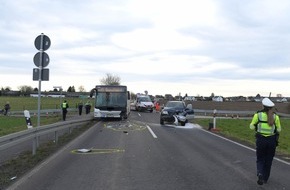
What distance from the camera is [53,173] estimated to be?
9141 mm

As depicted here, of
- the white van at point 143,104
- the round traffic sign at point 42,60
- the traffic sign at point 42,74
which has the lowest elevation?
the white van at point 143,104

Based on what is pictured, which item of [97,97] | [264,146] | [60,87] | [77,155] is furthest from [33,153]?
[60,87]

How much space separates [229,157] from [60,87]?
3048 centimetres

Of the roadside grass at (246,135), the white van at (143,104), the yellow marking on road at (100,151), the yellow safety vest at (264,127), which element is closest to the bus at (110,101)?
the roadside grass at (246,135)

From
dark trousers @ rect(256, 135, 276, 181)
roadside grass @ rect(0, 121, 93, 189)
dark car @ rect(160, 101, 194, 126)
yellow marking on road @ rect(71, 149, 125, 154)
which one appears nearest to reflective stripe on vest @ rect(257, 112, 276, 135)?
dark trousers @ rect(256, 135, 276, 181)

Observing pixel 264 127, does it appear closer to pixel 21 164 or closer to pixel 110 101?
pixel 21 164

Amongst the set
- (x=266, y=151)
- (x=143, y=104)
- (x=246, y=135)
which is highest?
(x=143, y=104)

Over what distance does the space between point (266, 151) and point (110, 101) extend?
23406 mm

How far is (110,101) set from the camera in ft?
103

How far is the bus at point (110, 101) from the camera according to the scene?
101ft

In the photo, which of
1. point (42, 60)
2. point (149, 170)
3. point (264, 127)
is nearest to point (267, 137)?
point (264, 127)

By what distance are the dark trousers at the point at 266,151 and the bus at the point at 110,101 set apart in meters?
22.8

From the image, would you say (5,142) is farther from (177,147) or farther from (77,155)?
(177,147)

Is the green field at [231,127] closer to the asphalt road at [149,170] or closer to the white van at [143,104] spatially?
the asphalt road at [149,170]
